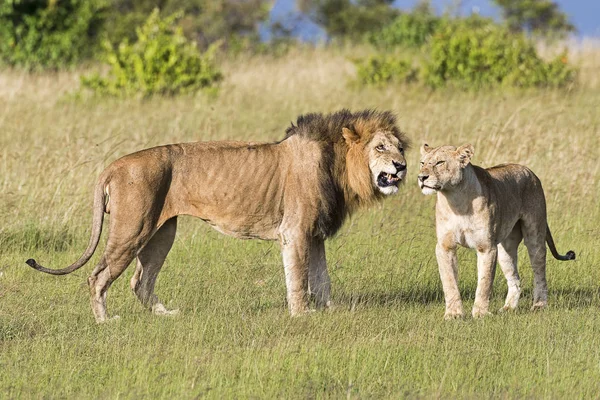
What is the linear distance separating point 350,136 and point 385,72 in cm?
984

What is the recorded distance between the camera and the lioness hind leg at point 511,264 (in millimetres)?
6500

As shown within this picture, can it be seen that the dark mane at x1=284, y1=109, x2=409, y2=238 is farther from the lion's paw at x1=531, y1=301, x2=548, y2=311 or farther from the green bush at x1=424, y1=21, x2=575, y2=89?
the green bush at x1=424, y1=21, x2=575, y2=89

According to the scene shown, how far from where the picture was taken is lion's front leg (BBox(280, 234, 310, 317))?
6203mm

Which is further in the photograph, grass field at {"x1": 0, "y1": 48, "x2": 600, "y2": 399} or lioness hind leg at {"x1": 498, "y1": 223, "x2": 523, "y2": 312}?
lioness hind leg at {"x1": 498, "y1": 223, "x2": 523, "y2": 312}

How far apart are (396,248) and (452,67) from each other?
8.14 meters

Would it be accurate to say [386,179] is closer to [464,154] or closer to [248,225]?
[464,154]

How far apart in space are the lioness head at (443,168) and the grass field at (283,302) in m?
0.75

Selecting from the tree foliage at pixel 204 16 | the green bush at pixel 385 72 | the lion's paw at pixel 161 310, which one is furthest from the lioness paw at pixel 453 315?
the tree foliage at pixel 204 16

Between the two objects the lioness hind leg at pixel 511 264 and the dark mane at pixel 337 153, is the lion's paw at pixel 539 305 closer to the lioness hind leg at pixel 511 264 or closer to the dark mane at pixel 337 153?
the lioness hind leg at pixel 511 264

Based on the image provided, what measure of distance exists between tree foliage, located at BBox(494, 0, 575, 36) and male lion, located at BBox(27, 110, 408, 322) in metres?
21.5

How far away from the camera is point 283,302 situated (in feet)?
21.7

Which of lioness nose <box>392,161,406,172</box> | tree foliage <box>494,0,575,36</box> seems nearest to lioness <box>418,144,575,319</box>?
lioness nose <box>392,161,406,172</box>

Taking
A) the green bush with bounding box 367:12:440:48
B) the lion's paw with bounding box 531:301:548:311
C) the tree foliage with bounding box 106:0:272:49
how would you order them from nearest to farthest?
the lion's paw with bounding box 531:301:548:311
the green bush with bounding box 367:12:440:48
the tree foliage with bounding box 106:0:272:49

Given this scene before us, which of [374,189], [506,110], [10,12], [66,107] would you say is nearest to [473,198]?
[374,189]
